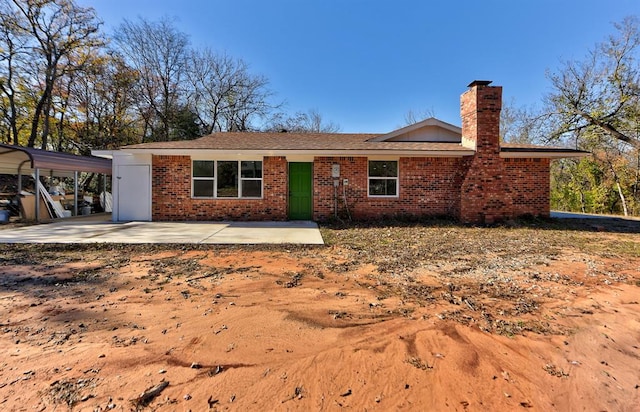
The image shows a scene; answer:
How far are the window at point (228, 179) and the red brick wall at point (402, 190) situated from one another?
2.20 meters

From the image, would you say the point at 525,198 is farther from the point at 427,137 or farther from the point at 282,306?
the point at 282,306

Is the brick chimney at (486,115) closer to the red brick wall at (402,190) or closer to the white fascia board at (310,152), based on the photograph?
the white fascia board at (310,152)

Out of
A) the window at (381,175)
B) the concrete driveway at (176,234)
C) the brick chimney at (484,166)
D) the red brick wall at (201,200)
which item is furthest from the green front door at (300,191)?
the brick chimney at (484,166)

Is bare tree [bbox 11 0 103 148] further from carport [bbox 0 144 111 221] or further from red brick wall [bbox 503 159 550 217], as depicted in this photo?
red brick wall [bbox 503 159 550 217]

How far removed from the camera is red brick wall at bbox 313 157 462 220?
35.5 feet

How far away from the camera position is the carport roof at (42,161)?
10.5 meters

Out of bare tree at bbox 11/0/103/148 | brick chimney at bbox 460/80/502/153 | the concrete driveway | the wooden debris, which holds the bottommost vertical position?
the wooden debris

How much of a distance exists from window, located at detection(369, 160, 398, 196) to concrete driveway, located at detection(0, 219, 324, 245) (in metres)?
2.74

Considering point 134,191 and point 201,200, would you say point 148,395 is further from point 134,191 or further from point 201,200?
point 134,191

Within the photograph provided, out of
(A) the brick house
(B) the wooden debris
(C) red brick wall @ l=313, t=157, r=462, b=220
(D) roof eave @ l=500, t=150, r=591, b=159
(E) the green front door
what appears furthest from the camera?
(E) the green front door

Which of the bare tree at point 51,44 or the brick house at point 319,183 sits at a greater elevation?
the bare tree at point 51,44

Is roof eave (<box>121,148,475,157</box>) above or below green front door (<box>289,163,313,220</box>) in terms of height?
above

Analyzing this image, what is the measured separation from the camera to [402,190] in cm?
1094

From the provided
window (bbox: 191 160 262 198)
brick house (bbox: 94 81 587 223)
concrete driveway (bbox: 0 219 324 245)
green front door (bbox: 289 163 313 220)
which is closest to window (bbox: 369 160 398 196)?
brick house (bbox: 94 81 587 223)
